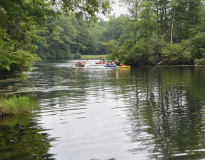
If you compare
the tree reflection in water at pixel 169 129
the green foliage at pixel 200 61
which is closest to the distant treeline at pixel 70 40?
the green foliage at pixel 200 61

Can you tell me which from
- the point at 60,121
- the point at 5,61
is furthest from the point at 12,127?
the point at 5,61

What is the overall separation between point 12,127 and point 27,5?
14.4 ft

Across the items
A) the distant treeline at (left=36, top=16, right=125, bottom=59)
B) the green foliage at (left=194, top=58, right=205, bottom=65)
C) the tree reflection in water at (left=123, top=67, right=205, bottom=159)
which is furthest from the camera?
the distant treeline at (left=36, top=16, right=125, bottom=59)

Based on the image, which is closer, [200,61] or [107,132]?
[107,132]

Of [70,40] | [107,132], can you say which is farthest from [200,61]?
[70,40]

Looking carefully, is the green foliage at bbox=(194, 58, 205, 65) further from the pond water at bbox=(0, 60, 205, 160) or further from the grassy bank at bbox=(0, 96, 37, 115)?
the grassy bank at bbox=(0, 96, 37, 115)

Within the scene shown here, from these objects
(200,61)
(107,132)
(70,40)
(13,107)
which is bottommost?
(107,132)

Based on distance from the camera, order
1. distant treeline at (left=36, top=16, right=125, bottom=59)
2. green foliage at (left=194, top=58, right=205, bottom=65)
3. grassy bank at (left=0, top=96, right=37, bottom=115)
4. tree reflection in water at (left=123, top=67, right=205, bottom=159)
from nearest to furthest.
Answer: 1. tree reflection in water at (left=123, top=67, right=205, bottom=159)
2. grassy bank at (left=0, top=96, right=37, bottom=115)
3. green foliage at (left=194, top=58, right=205, bottom=65)
4. distant treeline at (left=36, top=16, right=125, bottom=59)

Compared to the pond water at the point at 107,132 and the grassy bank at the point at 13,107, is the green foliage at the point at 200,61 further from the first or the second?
the grassy bank at the point at 13,107

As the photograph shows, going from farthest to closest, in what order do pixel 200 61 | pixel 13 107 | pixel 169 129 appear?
pixel 200 61, pixel 13 107, pixel 169 129

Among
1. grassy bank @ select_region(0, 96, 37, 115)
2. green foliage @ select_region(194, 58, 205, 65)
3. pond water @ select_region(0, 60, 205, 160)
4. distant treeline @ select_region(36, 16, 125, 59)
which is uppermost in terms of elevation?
distant treeline @ select_region(36, 16, 125, 59)

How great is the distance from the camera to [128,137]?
7.05 m

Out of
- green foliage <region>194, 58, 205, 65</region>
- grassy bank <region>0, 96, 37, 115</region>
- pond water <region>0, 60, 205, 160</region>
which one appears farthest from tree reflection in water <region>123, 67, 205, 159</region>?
green foliage <region>194, 58, 205, 65</region>

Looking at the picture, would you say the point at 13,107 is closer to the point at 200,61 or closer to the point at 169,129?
the point at 169,129
